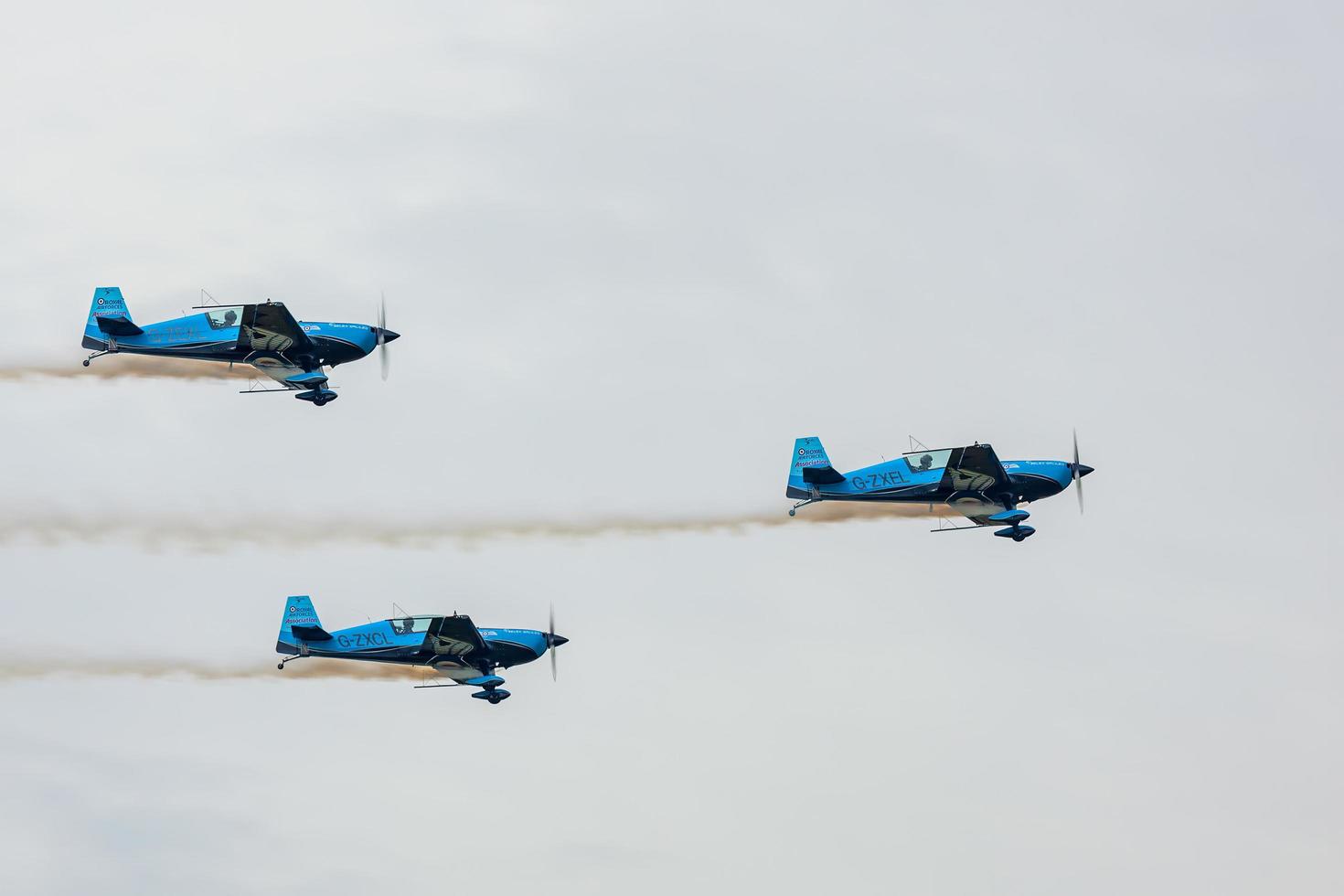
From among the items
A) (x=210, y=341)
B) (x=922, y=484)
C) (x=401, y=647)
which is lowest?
(x=401, y=647)

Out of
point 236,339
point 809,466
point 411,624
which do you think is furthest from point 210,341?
point 809,466

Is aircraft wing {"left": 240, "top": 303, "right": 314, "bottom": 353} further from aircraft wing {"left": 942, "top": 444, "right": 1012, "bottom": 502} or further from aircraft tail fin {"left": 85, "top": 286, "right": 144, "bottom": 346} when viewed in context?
aircraft wing {"left": 942, "top": 444, "right": 1012, "bottom": 502}

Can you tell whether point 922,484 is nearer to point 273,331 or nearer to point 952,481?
point 952,481

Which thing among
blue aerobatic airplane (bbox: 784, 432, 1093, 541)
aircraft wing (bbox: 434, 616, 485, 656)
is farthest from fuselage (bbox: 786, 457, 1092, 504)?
aircraft wing (bbox: 434, 616, 485, 656)

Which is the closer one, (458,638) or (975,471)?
(975,471)

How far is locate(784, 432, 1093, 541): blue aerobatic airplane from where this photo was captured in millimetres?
94688

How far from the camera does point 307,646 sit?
97.6m

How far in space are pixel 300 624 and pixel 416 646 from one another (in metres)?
4.36

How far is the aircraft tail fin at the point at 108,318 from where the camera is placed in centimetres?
9606

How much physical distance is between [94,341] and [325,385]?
8.29 m

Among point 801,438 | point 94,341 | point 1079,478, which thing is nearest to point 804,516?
point 801,438

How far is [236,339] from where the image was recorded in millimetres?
95812

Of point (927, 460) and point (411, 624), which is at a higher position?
point (927, 460)

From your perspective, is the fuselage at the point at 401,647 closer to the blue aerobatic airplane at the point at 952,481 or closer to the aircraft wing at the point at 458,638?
the aircraft wing at the point at 458,638
